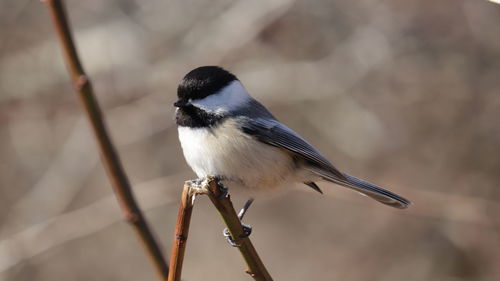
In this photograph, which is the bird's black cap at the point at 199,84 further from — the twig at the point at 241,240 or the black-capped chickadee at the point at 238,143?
the twig at the point at 241,240

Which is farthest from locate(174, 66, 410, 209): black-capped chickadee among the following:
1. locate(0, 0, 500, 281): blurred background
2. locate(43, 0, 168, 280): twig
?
locate(0, 0, 500, 281): blurred background

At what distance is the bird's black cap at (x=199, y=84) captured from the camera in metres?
2.20

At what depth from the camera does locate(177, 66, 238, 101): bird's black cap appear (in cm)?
220

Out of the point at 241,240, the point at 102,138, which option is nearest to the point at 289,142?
the point at 241,240

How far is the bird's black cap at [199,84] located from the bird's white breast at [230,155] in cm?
13

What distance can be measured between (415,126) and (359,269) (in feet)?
3.93

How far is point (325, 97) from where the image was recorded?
Answer: 444 centimetres

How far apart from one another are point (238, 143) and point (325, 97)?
7.33 ft

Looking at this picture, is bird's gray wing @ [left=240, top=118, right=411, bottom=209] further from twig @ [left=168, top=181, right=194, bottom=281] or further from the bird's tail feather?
twig @ [left=168, top=181, right=194, bottom=281]

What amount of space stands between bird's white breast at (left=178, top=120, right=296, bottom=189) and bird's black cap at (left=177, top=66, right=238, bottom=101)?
130 millimetres

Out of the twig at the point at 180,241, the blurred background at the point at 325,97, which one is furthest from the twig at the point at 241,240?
the blurred background at the point at 325,97

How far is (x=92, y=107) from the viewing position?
126 centimetres

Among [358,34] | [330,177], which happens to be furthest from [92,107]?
[358,34]

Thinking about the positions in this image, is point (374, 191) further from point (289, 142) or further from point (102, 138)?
point (102, 138)
